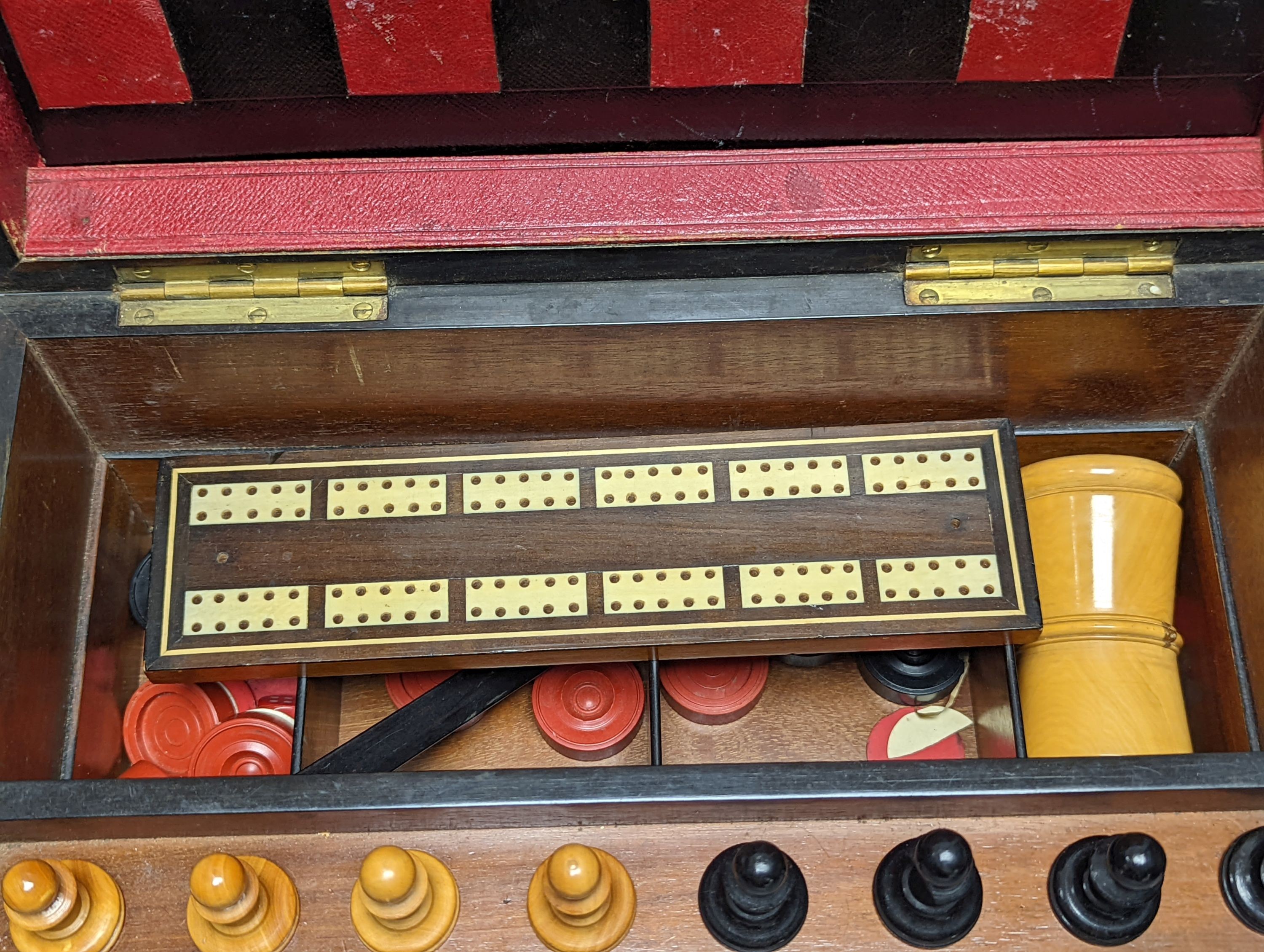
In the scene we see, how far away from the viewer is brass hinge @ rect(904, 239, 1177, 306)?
1.38 metres

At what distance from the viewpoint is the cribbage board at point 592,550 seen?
4.68ft

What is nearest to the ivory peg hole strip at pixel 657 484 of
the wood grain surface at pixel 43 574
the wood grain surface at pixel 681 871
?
the wood grain surface at pixel 681 871

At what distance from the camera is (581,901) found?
108 centimetres

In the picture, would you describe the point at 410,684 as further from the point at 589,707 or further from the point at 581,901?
the point at 581,901

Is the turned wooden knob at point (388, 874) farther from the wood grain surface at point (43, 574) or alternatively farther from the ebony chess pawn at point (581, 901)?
the wood grain surface at point (43, 574)

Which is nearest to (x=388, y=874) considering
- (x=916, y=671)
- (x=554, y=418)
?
(x=554, y=418)

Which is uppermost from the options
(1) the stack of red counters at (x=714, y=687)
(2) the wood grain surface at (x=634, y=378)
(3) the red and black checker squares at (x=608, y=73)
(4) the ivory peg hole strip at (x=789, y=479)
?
(3) the red and black checker squares at (x=608, y=73)

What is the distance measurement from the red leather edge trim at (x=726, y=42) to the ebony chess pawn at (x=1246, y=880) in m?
0.94

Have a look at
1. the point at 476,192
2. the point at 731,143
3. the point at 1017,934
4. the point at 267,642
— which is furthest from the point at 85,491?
the point at 1017,934

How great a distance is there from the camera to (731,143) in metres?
1.37

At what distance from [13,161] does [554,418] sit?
2.34 ft

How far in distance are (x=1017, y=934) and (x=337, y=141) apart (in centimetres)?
115

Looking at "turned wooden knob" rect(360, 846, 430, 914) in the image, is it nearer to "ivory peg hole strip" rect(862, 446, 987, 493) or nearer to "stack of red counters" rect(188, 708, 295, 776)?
"stack of red counters" rect(188, 708, 295, 776)

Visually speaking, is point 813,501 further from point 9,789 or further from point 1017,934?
point 9,789
